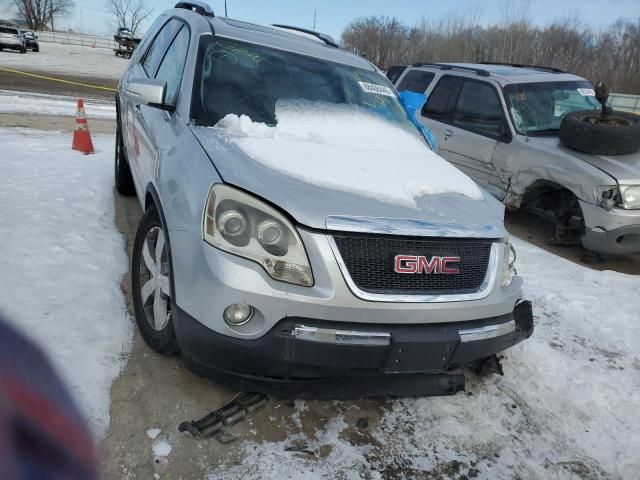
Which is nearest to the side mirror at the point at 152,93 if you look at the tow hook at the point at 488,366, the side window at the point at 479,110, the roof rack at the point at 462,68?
the tow hook at the point at 488,366

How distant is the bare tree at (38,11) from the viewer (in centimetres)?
7138

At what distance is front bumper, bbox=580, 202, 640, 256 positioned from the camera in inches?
176

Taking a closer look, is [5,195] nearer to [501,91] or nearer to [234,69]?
[234,69]

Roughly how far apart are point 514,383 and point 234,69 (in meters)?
2.53

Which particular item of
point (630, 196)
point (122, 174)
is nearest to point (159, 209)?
point (122, 174)

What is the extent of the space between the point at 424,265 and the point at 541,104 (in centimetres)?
456

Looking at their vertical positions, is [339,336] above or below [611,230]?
above

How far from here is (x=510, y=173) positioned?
5473mm

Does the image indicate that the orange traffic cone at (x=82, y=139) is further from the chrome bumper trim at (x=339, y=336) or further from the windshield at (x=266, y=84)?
the chrome bumper trim at (x=339, y=336)

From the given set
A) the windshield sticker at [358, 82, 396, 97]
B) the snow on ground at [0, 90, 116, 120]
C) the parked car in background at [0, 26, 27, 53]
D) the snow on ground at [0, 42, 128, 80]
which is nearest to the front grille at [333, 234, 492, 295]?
the windshield sticker at [358, 82, 396, 97]

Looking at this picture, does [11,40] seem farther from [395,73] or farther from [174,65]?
[174,65]

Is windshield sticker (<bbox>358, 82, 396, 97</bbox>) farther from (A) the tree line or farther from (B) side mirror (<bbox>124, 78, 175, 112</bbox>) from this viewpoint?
(A) the tree line

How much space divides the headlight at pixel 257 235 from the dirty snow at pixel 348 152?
326 mm

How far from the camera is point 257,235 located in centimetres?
202
